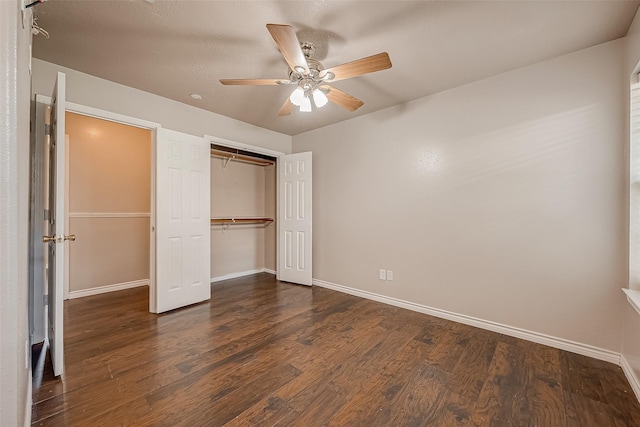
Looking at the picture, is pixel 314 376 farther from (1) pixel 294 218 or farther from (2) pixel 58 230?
(1) pixel 294 218

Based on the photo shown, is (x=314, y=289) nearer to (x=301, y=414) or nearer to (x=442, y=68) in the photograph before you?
(x=301, y=414)

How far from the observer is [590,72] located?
2.15 meters

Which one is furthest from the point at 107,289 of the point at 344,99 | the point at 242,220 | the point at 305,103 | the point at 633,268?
the point at 633,268

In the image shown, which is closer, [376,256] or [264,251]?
[376,256]

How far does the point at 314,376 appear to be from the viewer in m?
1.89

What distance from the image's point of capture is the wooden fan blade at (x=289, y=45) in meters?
1.48

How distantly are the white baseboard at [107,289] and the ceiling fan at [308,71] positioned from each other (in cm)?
354

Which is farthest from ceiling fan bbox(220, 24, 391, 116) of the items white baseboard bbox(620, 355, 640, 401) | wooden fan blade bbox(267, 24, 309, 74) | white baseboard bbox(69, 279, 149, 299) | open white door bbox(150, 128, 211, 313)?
white baseboard bbox(69, 279, 149, 299)

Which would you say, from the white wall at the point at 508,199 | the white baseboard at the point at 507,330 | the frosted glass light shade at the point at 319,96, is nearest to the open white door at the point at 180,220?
the frosted glass light shade at the point at 319,96

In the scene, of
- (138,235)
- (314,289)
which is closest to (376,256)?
(314,289)

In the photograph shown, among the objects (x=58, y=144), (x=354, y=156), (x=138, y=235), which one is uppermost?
(x=354, y=156)

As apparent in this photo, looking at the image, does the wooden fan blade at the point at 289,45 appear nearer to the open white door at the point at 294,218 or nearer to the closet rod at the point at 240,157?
the open white door at the point at 294,218

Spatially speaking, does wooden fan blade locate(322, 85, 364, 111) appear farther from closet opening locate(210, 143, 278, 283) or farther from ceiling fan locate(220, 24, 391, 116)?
closet opening locate(210, 143, 278, 283)

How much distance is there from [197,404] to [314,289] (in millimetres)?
2439
